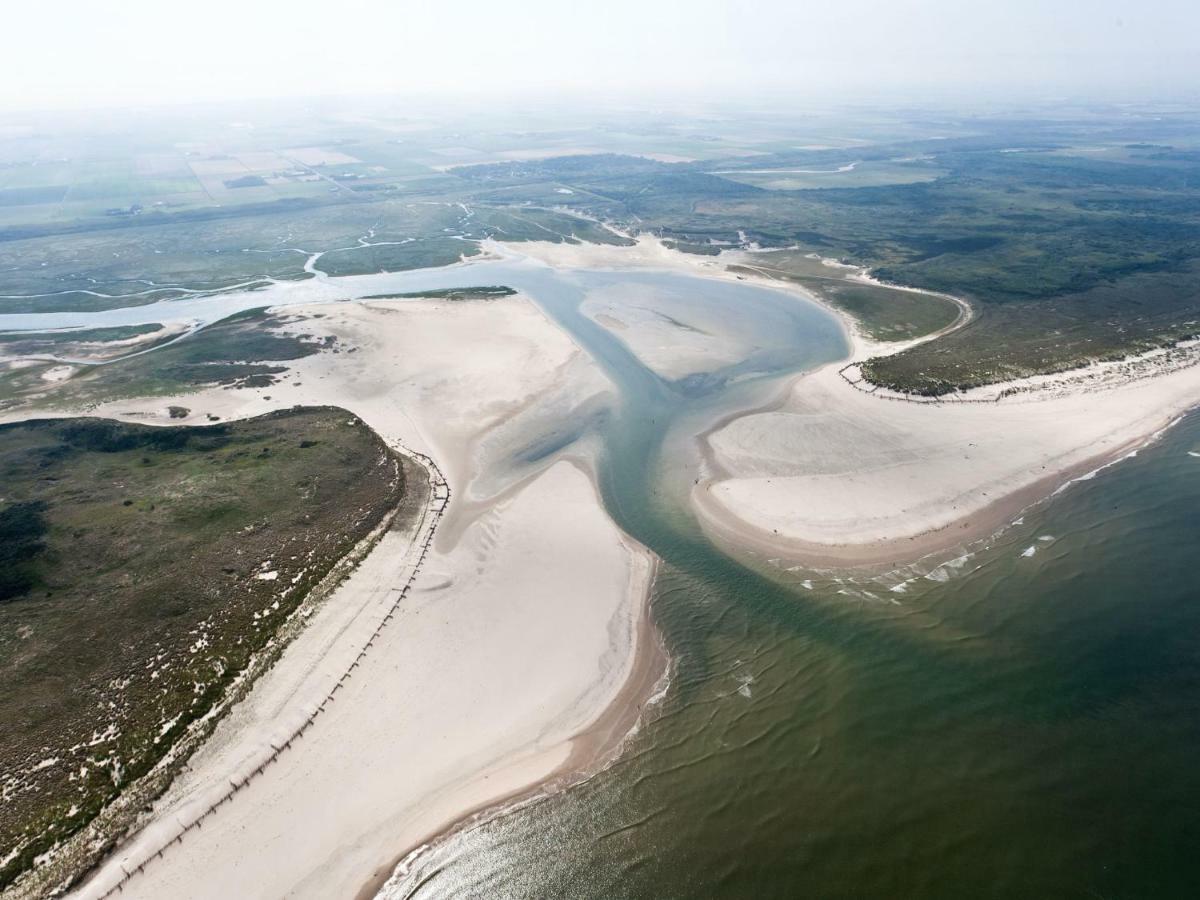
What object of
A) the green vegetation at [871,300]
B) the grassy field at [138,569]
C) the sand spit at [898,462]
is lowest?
the grassy field at [138,569]

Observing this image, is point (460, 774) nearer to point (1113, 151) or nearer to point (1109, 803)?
point (1109, 803)

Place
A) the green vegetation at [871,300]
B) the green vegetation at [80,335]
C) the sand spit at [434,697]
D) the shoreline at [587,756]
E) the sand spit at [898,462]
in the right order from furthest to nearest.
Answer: the green vegetation at [80,335]
the green vegetation at [871,300]
the sand spit at [898,462]
the shoreline at [587,756]
the sand spit at [434,697]

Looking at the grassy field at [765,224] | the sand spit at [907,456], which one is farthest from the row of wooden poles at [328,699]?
the grassy field at [765,224]

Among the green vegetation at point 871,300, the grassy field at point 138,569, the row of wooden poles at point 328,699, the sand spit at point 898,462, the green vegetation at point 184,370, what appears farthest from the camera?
the green vegetation at point 871,300

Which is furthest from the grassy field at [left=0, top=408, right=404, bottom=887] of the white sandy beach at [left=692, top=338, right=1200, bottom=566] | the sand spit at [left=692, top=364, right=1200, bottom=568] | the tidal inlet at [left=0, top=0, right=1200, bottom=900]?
the sand spit at [left=692, top=364, right=1200, bottom=568]

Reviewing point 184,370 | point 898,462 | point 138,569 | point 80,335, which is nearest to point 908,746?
point 898,462

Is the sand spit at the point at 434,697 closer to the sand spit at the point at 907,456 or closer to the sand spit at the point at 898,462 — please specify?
the sand spit at the point at 907,456

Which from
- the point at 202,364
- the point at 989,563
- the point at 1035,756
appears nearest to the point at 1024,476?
the point at 989,563
